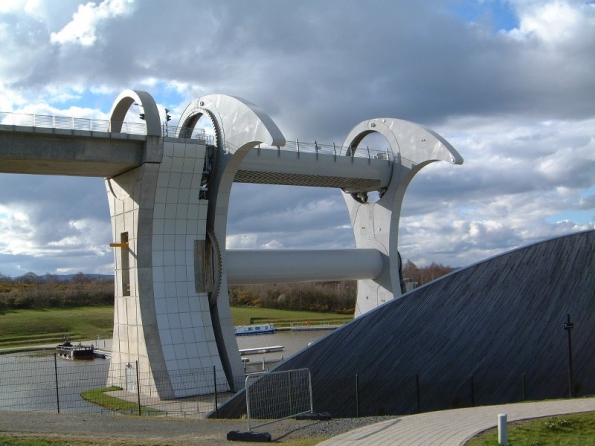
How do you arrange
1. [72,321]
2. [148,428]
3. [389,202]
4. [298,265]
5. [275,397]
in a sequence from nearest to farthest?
1. [148,428]
2. [275,397]
3. [298,265]
4. [389,202]
5. [72,321]

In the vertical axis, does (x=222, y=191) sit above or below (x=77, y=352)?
above

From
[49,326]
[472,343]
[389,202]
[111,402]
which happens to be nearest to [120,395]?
[111,402]

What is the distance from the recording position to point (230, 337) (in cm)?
2731

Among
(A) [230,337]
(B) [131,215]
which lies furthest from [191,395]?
(B) [131,215]

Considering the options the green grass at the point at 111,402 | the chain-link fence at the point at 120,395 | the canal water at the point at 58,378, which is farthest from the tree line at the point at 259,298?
the green grass at the point at 111,402

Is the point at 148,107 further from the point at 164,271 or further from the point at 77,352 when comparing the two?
the point at 77,352

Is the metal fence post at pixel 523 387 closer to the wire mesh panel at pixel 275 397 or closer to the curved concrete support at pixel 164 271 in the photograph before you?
the wire mesh panel at pixel 275 397

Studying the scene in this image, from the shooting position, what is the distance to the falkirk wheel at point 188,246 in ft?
83.4

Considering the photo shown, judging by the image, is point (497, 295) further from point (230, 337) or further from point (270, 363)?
point (270, 363)

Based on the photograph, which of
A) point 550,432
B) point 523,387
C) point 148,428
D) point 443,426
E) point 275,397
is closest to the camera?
point 550,432

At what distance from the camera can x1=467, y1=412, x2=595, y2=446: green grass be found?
11047 mm

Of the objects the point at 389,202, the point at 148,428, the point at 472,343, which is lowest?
the point at 148,428

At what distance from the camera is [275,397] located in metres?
15.5

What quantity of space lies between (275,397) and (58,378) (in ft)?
66.6
